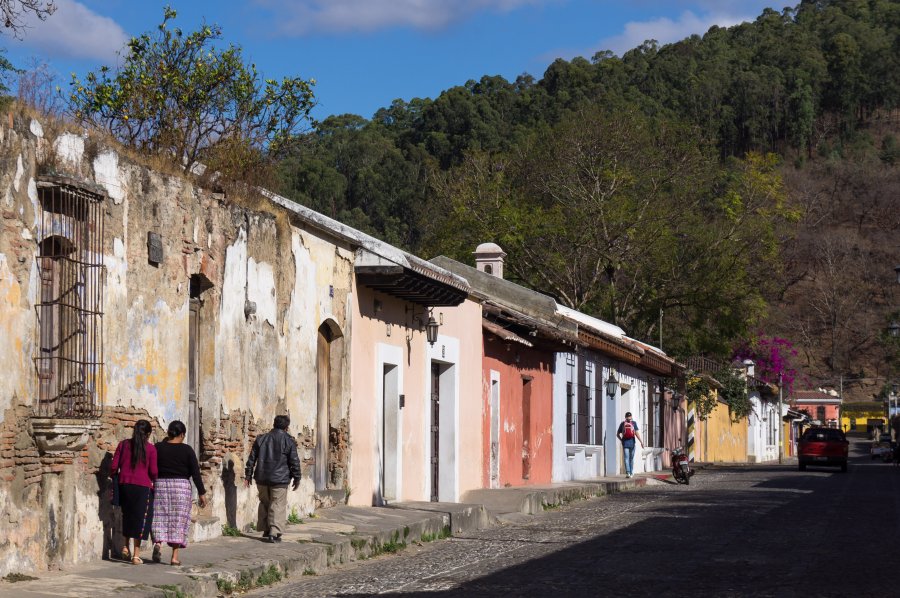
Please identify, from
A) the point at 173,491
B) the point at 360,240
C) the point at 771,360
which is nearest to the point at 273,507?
the point at 173,491

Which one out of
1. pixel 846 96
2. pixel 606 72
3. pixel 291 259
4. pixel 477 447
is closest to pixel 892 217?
pixel 846 96

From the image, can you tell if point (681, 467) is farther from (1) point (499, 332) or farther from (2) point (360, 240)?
(2) point (360, 240)

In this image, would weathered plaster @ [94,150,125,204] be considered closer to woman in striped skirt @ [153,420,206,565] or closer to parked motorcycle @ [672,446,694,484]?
woman in striped skirt @ [153,420,206,565]

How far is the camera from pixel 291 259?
14500 mm

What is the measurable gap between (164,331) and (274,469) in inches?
74.9

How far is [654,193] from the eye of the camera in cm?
4012

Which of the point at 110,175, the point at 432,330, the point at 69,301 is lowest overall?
the point at 69,301

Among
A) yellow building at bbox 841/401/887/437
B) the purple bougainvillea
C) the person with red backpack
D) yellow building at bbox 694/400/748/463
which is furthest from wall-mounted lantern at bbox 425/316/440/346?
yellow building at bbox 841/401/887/437

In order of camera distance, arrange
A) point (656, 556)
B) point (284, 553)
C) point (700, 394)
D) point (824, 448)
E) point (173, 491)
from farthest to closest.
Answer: point (700, 394)
point (824, 448)
point (656, 556)
point (284, 553)
point (173, 491)

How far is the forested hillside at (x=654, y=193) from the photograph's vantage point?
4012 centimetres

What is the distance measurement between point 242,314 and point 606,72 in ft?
235

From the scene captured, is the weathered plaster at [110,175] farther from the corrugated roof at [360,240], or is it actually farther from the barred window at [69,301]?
the corrugated roof at [360,240]

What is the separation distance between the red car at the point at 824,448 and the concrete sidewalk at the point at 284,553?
880 inches

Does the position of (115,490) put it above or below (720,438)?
above
